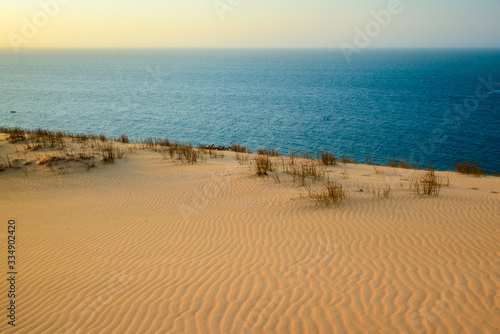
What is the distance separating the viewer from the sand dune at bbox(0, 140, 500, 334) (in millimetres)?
4035

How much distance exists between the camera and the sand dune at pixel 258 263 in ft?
13.2

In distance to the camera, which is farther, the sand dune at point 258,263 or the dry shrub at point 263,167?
the dry shrub at point 263,167

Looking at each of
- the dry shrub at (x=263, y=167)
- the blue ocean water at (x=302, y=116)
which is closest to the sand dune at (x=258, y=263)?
the dry shrub at (x=263, y=167)

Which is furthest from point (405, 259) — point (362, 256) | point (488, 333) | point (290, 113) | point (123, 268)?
point (290, 113)

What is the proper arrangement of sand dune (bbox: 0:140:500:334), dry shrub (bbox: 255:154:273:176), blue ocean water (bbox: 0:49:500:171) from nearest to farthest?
sand dune (bbox: 0:140:500:334), dry shrub (bbox: 255:154:273:176), blue ocean water (bbox: 0:49:500:171)

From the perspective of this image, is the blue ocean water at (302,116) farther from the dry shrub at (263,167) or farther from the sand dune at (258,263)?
the sand dune at (258,263)

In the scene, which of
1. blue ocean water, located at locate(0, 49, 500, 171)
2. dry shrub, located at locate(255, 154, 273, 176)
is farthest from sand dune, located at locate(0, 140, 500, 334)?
blue ocean water, located at locate(0, 49, 500, 171)

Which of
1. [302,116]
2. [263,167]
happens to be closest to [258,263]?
[263,167]

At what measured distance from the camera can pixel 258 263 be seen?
18.1 ft

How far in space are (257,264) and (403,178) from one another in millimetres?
9207

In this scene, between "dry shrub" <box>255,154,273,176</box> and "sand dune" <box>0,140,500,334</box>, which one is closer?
"sand dune" <box>0,140,500,334</box>

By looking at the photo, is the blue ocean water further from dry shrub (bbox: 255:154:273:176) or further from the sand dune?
the sand dune

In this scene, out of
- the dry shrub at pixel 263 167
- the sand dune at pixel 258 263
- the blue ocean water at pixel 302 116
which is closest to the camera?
the sand dune at pixel 258 263

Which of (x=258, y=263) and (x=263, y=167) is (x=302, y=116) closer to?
(x=263, y=167)
